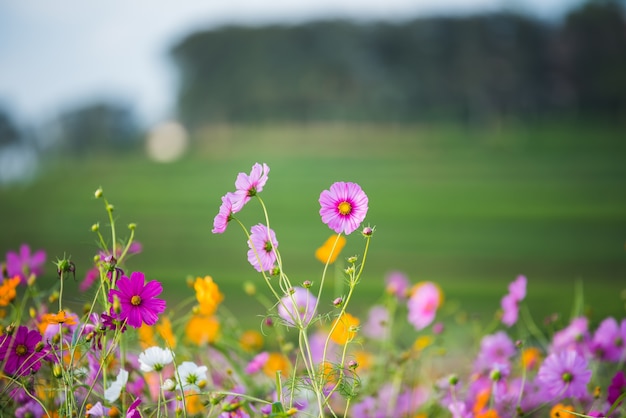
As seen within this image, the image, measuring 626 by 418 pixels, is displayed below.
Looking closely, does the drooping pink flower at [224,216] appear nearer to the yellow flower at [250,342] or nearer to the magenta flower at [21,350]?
the magenta flower at [21,350]

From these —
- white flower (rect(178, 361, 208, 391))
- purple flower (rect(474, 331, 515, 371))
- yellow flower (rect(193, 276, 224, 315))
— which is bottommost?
white flower (rect(178, 361, 208, 391))

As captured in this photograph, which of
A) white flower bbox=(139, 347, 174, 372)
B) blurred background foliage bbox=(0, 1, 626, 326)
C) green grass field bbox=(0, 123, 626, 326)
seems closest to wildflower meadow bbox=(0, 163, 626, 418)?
white flower bbox=(139, 347, 174, 372)

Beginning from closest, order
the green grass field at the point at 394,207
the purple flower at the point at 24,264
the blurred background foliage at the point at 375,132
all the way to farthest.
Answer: the purple flower at the point at 24,264 → the green grass field at the point at 394,207 → the blurred background foliage at the point at 375,132

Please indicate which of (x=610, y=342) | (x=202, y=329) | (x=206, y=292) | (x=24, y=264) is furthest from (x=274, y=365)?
(x=610, y=342)

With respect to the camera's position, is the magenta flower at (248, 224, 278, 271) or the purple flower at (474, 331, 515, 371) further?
the purple flower at (474, 331, 515, 371)

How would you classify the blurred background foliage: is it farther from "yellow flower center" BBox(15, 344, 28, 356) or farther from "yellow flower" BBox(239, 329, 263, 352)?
"yellow flower center" BBox(15, 344, 28, 356)

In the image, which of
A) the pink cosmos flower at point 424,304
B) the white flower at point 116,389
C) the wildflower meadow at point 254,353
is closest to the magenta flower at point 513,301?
the wildflower meadow at point 254,353

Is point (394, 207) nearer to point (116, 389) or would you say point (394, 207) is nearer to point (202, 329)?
point (202, 329)

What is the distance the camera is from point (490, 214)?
6.86m

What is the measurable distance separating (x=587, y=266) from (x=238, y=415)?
4.20 meters

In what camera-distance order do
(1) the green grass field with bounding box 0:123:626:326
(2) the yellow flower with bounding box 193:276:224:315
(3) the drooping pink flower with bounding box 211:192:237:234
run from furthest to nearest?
(1) the green grass field with bounding box 0:123:626:326
(2) the yellow flower with bounding box 193:276:224:315
(3) the drooping pink flower with bounding box 211:192:237:234

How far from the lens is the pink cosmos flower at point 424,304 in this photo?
1071 mm

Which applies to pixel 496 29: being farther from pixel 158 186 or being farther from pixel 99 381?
pixel 99 381

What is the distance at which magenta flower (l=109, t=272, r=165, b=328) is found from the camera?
66cm
